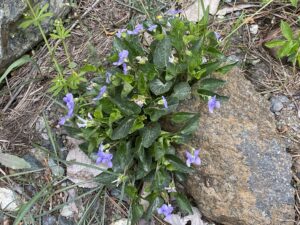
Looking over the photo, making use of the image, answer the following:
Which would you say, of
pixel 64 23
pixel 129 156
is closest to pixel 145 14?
pixel 64 23

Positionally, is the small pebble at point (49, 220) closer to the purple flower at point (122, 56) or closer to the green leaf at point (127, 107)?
the green leaf at point (127, 107)

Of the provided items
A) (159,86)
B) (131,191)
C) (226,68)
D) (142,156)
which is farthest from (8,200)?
(226,68)

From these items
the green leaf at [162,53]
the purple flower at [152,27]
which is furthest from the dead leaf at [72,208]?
the purple flower at [152,27]

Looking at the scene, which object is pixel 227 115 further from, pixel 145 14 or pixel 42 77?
pixel 42 77

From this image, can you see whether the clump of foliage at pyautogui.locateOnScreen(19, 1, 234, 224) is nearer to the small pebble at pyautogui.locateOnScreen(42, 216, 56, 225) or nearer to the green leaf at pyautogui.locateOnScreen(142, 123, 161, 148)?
the green leaf at pyautogui.locateOnScreen(142, 123, 161, 148)

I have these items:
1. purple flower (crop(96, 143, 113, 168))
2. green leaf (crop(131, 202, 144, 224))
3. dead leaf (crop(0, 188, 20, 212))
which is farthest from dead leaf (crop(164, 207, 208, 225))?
dead leaf (crop(0, 188, 20, 212))

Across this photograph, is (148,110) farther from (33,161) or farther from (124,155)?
(33,161)
